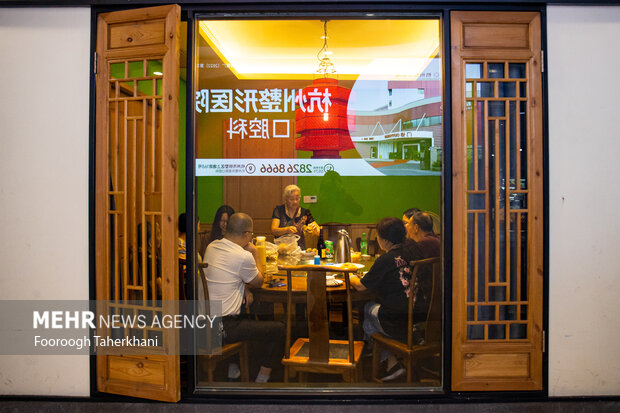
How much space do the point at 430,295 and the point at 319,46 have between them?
6.22ft

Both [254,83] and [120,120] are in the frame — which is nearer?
[120,120]

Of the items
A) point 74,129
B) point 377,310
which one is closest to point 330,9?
point 74,129

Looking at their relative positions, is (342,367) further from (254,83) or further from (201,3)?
(201,3)

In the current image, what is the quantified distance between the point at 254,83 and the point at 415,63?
1079 mm

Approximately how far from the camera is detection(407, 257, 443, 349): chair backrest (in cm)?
246

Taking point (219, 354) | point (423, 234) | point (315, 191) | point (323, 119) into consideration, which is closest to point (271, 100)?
point (323, 119)

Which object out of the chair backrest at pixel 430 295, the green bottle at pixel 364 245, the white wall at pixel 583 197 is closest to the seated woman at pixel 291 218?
the green bottle at pixel 364 245

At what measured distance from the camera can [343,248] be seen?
296 centimetres

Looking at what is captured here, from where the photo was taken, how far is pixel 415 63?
2.65m

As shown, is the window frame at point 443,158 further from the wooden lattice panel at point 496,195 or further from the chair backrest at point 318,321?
the chair backrest at point 318,321

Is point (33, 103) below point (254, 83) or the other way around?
below

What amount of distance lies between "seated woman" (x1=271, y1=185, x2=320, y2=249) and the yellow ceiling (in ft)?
2.73

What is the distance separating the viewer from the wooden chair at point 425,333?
2.46 metres

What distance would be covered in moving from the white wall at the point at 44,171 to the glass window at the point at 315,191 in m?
0.73
